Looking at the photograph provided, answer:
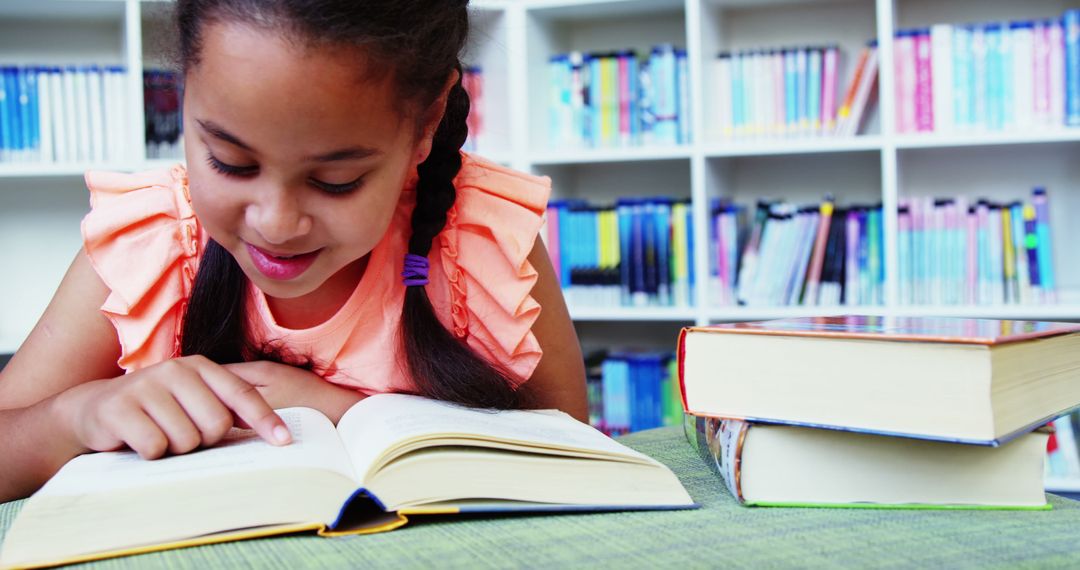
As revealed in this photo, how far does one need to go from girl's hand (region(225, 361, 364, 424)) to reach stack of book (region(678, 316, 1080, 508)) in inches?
13.9

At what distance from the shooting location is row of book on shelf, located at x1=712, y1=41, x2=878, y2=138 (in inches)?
93.9

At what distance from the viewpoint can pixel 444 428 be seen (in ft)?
1.92

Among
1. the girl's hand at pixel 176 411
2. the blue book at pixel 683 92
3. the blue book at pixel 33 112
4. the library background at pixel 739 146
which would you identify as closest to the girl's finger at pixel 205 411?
the girl's hand at pixel 176 411

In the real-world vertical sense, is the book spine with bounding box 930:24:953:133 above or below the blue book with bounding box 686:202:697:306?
above

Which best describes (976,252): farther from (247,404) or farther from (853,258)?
(247,404)

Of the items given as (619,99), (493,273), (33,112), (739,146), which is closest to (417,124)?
(493,273)

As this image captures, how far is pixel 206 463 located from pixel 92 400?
6.8 inches

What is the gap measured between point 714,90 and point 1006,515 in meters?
1.98

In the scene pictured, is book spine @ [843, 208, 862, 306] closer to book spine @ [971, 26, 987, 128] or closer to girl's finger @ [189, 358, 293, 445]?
book spine @ [971, 26, 987, 128]

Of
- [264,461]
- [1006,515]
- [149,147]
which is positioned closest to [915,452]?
[1006,515]

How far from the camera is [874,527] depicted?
1.80 ft

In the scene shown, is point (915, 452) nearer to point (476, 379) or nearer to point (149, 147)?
point (476, 379)

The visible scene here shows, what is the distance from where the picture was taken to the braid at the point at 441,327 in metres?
0.90

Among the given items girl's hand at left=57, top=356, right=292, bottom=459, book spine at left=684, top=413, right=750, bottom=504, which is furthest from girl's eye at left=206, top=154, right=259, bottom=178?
book spine at left=684, top=413, right=750, bottom=504
